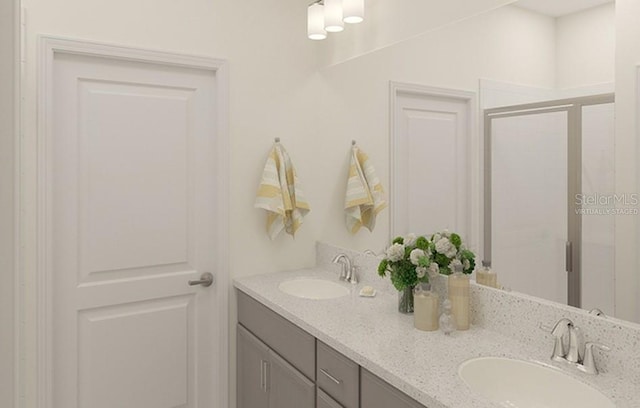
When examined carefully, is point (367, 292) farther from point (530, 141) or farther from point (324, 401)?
point (530, 141)

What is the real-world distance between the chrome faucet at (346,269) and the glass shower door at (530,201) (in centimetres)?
79

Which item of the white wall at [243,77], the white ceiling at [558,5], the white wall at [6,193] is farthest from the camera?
the white wall at [243,77]

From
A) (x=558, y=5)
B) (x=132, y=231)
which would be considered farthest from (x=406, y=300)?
(x=132, y=231)

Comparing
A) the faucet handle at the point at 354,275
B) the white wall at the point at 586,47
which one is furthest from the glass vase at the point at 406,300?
the white wall at the point at 586,47

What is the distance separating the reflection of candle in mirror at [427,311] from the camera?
1.64 metres

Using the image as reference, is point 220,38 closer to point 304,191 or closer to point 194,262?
point 304,191

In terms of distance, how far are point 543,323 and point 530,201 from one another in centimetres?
41

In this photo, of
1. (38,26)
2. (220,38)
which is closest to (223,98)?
(220,38)

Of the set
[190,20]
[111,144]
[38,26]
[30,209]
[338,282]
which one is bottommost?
[338,282]

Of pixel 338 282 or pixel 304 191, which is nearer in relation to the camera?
pixel 338 282

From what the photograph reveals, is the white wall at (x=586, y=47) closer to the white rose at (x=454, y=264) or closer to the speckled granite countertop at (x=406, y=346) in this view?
the white rose at (x=454, y=264)

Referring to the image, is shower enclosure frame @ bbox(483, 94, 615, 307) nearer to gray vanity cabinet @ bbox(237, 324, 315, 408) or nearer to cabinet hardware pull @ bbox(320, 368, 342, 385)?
cabinet hardware pull @ bbox(320, 368, 342, 385)

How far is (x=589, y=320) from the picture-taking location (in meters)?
1.37

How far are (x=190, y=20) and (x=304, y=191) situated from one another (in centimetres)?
104
